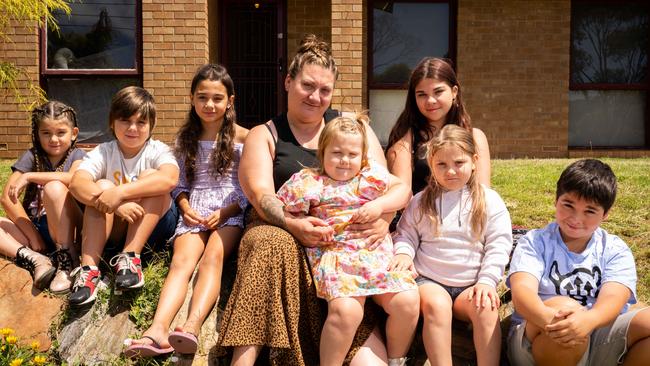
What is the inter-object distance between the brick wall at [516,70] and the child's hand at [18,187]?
7.30m

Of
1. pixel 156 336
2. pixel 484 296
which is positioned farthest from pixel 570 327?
pixel 156 336

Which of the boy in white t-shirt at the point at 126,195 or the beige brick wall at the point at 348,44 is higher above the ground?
the beige brick wall at the point at 348,44

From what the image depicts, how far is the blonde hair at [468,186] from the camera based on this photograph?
3391 mm

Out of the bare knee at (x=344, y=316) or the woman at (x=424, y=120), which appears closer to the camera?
the bare knee at (x=344, y=316)

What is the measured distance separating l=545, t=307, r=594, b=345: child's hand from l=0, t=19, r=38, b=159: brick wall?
8.04m

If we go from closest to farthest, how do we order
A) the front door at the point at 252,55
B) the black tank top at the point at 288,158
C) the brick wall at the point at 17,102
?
the black tank top at the point at 288,158 → the brick wall at the point at 17,102 → the front door at the point at 252,55

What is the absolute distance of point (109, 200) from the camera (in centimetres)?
368

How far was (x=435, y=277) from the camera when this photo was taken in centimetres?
340

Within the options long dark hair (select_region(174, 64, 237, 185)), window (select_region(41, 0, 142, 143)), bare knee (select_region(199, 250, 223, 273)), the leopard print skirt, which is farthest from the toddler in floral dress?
window (select_region(41, 0, 142, 143))

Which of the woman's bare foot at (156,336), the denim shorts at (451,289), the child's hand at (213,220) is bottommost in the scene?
the woman's bare foot at (156,336)

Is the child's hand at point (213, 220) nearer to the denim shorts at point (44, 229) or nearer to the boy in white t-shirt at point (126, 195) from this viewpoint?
the boy in white t-shirt at point (126, 195)

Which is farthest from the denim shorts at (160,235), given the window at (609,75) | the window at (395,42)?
the window at (609,75)

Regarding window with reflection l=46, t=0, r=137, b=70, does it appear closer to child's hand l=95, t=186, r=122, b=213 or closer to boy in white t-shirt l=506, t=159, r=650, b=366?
child's hand l=95, t=186, r=122, b=213

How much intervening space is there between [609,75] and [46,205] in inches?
368
